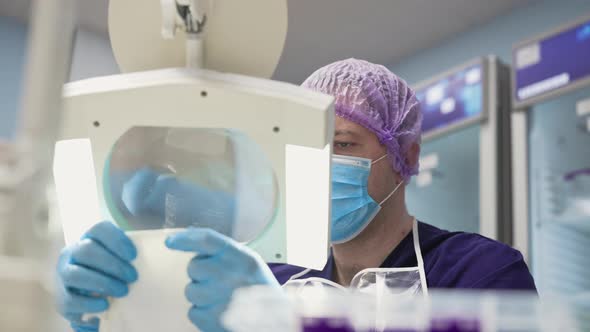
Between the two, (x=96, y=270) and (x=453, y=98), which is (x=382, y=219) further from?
(x=453, y=98)

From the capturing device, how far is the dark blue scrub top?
130 cm

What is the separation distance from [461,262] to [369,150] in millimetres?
346

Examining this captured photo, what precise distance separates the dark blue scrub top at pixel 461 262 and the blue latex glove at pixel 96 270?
2.30ft

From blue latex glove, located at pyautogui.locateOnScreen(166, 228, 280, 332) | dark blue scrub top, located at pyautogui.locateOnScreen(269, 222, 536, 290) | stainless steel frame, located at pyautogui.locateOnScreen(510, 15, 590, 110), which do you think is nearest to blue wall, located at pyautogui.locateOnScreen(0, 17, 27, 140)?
stainless steel frame, located at pyautogui.locateOnScreen(510, 15, 590, 110)

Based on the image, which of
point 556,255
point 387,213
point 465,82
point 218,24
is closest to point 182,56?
point 218,24

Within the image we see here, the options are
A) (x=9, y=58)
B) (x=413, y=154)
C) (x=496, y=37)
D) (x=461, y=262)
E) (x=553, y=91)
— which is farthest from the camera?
(x=9, y=58)

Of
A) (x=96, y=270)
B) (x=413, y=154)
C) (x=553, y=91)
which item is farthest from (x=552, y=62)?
(x=96, y=270)

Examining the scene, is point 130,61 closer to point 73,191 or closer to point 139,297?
point 73,191

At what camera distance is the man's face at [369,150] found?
154 centimetres

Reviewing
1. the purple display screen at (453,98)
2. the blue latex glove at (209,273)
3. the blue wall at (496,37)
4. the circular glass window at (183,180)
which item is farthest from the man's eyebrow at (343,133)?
the blue wall at (496,37)

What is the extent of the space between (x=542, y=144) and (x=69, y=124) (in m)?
2.18

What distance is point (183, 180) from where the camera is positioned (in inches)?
36.3

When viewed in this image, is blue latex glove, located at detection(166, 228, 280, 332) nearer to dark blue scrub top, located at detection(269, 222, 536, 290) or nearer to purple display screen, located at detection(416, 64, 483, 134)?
dark blue scrub top, located at detection(269, 222, 536, 290)

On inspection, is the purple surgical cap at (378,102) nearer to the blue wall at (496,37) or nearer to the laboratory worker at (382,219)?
the laboratory worker at (382,219)
